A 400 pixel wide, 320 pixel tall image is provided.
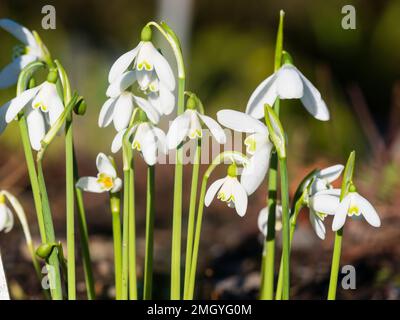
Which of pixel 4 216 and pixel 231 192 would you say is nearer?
pixel 231 192

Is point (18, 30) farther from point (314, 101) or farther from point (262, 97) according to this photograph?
point (314, 101)

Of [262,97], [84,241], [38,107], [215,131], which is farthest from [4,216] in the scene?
[262,97]

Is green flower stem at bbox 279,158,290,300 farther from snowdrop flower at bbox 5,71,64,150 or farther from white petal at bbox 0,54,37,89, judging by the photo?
white petal at bbox 0,54,37,89

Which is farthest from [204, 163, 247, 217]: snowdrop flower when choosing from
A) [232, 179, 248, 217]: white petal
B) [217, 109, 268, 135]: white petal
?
[217, 109, 268, 135]: white petal

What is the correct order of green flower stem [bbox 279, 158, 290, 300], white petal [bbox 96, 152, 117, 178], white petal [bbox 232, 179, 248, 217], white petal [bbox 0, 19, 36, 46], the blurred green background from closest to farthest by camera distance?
1. green flower stem [bbox 279, 158, 290, 300]
2. white petal [bbox 232, 179, 248, 217]
3. white petal [bbox 96, 152, 117, 178]
4. white petal [bbox 0, 19, 36, 46]
5. the blurred green background
